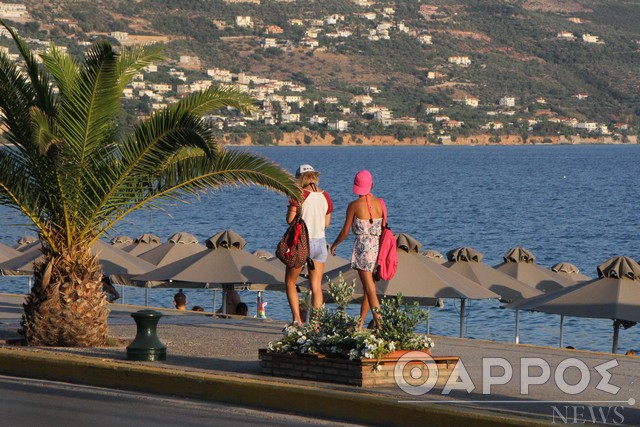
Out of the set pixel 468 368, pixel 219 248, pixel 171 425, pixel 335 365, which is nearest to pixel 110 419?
pixel 171 425

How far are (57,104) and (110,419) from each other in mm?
5034

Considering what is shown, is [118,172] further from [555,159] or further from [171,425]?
[555,159]

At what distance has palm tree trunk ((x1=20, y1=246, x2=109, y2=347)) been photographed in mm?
13406

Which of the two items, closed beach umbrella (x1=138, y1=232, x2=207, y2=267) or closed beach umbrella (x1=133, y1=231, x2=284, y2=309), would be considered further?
closed beach umbrella (x1=138, y1=232, x2=207, y2=267)

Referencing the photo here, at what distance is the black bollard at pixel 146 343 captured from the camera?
39.7ft

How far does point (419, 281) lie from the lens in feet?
60.2

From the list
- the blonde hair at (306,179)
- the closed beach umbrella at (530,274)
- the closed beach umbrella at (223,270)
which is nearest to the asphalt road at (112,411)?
the blonde hair at (306,179)

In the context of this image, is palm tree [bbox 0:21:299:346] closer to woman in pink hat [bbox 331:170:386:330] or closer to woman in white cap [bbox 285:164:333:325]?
woman in white cap [bbox 285:164:333:325]

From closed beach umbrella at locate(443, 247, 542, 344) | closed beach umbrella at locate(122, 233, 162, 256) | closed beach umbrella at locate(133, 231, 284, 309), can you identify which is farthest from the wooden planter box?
closed beach umbrella at locate(122, 233, 162, 256)

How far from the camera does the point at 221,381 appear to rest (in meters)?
10.8

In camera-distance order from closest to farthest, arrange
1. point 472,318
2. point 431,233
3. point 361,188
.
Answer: point 361,188
point 472,318
point 431,233

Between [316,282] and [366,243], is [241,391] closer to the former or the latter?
[316,282]

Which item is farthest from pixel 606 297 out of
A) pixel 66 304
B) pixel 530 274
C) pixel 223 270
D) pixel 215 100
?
pixel 66 304

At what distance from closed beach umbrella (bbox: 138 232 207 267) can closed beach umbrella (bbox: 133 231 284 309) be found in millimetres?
2481
